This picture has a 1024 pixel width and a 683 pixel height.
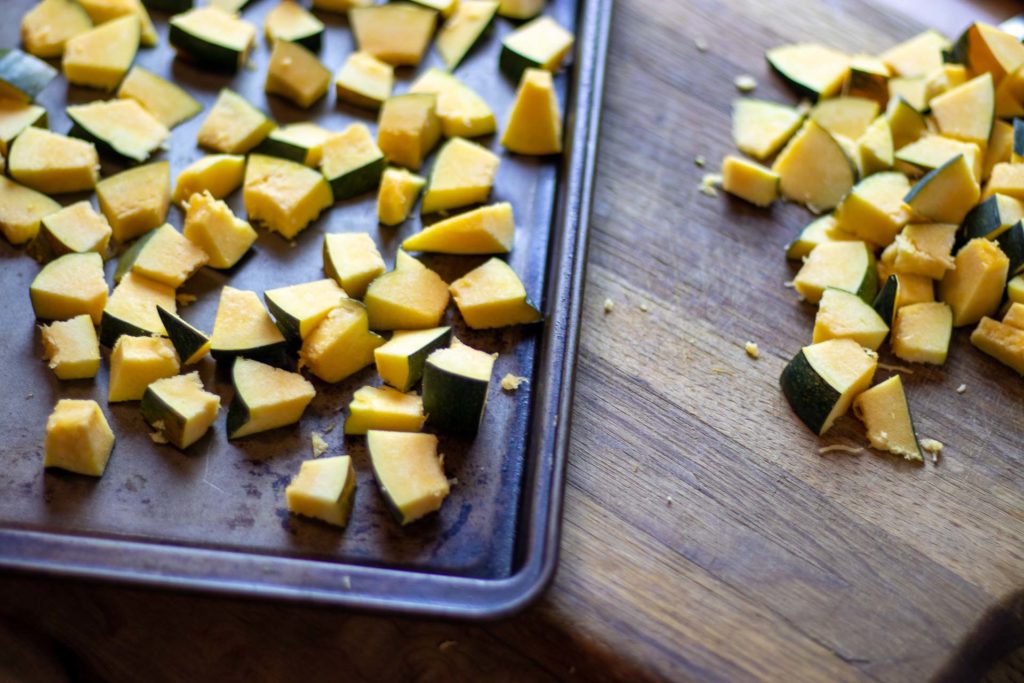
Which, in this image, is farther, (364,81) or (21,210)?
(364,81)

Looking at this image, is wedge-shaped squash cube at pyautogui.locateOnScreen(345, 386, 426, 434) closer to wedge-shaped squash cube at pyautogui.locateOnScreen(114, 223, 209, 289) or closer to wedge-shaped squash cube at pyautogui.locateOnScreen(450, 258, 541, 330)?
A: wedge-shaped squash cube at pyautogui.locateOnScreen(450, 258, 541, 330)

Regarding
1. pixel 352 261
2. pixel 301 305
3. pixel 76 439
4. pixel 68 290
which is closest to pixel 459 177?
pixel 352 261

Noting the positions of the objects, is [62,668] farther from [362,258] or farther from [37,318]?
[362,258]

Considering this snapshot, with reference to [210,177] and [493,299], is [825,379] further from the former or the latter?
[210,177]

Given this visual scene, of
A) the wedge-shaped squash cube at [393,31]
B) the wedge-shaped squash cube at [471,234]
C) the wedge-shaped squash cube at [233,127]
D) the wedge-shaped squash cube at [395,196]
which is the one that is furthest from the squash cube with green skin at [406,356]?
the wedge-shaped squash cube at [393,31]

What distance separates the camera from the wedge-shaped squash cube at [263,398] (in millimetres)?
1941

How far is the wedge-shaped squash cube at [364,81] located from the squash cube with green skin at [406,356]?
0.83 m

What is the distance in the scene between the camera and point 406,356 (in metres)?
2.00

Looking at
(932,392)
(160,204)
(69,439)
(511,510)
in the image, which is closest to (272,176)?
(160,204)

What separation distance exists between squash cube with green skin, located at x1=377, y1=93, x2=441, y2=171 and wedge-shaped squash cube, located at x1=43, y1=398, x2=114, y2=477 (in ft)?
3.23

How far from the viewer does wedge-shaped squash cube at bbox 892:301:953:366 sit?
2238 mm

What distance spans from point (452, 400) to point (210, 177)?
0.89 metres

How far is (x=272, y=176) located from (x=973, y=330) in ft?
5.63

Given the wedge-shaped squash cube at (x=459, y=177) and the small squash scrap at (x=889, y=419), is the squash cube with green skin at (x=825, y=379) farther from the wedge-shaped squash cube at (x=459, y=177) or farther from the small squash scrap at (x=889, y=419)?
the wedge-shaped squash cube at (x=459, y=177)
